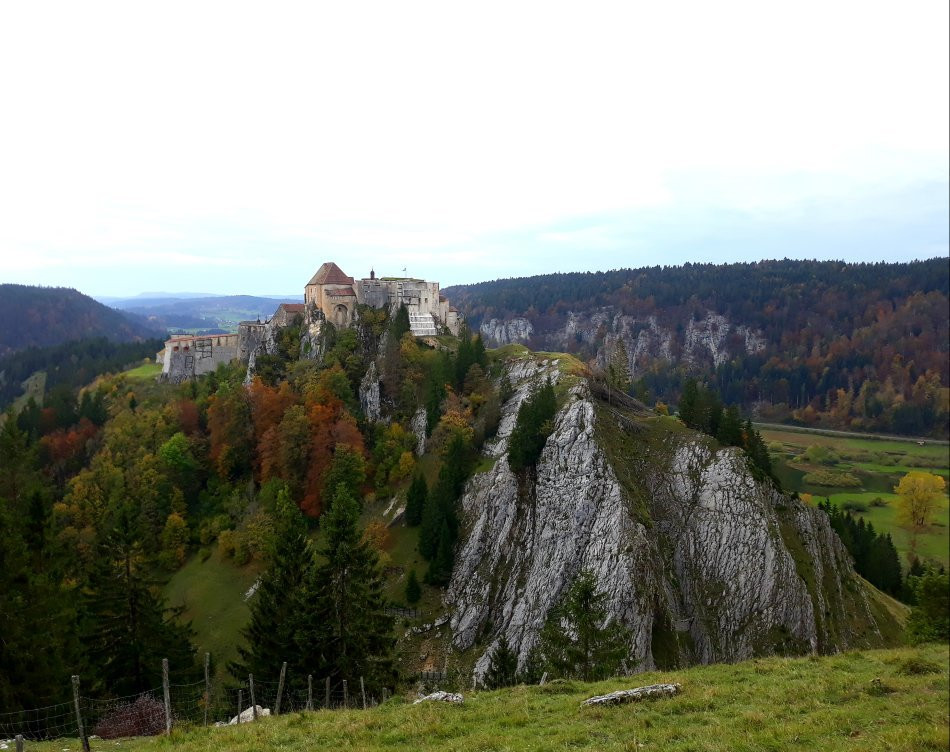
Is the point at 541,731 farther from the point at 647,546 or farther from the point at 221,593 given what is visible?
the point at 221,593

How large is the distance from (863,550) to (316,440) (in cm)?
5844

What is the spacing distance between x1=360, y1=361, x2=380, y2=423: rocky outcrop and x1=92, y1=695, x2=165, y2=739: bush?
4117cm

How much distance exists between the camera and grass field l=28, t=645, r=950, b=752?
12.4m

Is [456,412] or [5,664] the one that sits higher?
[456,412]

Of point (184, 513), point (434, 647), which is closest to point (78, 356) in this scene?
point (184, 513)

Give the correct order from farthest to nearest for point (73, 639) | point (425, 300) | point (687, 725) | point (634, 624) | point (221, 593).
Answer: point (425, 300) < point (221, 593) < point (634, 624) < point (73, 639) < point (687, 725)

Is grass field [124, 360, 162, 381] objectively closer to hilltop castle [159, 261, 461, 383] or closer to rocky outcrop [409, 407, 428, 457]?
hilltop castle [159, 261, 461, 383]

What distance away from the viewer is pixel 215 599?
49438 mm

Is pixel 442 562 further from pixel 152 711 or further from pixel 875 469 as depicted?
pixel 875 469

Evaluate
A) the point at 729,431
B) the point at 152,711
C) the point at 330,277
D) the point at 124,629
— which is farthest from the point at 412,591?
the point at 330,277

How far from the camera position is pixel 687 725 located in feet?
45.1

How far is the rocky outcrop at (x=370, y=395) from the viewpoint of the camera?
208 feet

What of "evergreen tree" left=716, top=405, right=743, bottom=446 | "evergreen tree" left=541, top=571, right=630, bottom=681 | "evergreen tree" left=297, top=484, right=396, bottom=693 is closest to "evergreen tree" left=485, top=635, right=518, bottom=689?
"evergreen tree" left=541, top=571, right=630, bottom=681

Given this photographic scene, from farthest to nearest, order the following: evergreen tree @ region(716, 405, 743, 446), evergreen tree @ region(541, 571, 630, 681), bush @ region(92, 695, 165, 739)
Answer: evergreen tree @ region(716, 405, 743, 446), evergreen tree @ region(541, 571, 630, 681), bush @ region(92, 695, 165, 739)
